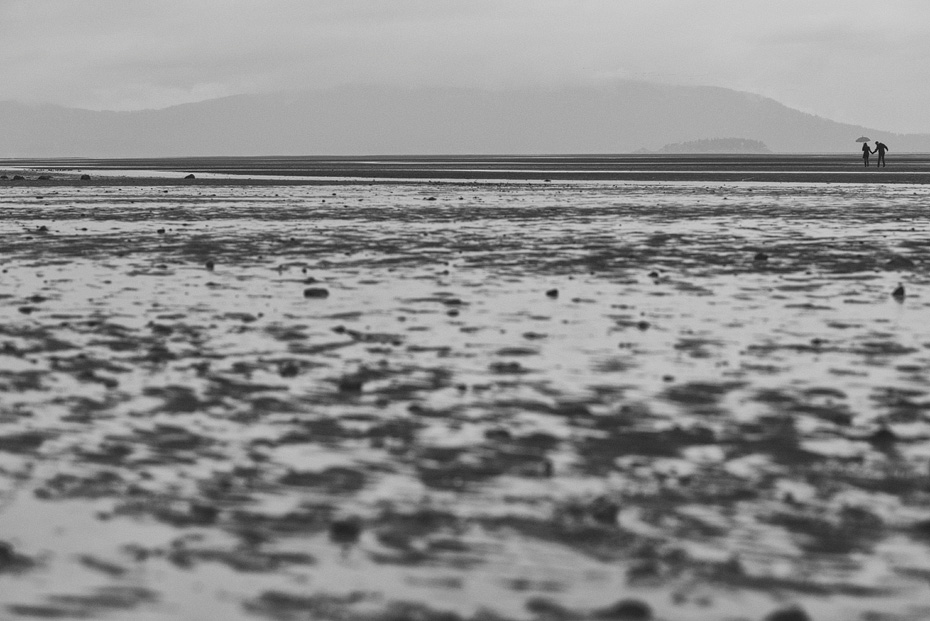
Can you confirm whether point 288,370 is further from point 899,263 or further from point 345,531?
point 899,263

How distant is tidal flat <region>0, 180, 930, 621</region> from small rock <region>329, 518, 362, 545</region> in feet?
0.06

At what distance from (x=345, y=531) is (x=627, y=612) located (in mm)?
2016

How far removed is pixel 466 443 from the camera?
32.9ft

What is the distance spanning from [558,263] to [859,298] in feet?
23.6

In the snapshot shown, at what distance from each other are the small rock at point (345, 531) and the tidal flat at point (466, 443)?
0.7 inches

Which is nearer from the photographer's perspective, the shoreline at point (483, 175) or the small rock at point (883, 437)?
the small rock at point (883, 437)

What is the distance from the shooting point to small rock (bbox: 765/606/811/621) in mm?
6215

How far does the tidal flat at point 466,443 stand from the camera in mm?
6766

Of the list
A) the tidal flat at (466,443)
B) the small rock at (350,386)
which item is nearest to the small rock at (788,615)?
the tidal flat at (466,443)

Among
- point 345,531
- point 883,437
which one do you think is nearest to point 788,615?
point 345,531

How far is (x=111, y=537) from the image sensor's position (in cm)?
764

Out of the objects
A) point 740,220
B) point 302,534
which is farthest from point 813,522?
point 740,220

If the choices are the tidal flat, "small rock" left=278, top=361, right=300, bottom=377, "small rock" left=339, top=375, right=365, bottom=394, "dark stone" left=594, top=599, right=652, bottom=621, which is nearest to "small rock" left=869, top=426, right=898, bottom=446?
the tidal flat

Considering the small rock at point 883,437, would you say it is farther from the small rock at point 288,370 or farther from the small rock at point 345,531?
the small rock at point 288,370
